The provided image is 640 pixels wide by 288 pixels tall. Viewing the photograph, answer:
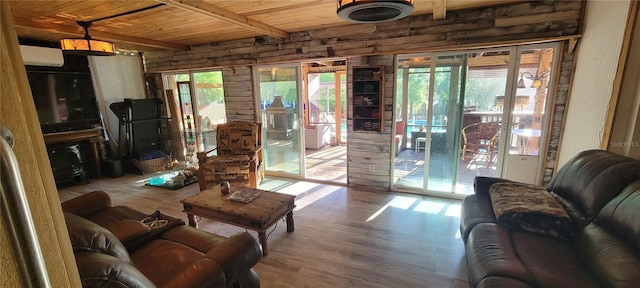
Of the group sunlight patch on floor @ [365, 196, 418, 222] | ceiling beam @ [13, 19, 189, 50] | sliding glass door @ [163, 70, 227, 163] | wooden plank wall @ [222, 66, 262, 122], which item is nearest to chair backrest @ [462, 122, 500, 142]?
sunlight patch on floor @ [365, 196, 418, 222]

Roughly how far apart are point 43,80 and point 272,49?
3588 mm

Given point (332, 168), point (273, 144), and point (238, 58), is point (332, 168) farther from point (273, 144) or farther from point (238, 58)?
point (238, 58)

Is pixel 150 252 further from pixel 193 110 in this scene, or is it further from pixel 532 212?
pixel 193 110

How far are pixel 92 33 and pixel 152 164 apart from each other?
7.65 feet

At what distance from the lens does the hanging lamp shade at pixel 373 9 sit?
1.39 m

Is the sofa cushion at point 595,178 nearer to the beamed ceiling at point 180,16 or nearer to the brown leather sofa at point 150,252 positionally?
the beamed ceiling at point 180,16

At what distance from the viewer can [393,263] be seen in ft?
7.78

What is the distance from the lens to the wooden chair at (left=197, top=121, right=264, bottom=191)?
383 cm

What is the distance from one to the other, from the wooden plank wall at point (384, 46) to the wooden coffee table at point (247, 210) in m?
1.73

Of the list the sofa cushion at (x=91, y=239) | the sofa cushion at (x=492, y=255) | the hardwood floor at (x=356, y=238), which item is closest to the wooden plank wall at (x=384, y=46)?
the hardwood floor at (x=356, y=238)

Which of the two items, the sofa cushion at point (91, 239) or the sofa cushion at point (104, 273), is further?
the sofa cushion at point (91, 239)

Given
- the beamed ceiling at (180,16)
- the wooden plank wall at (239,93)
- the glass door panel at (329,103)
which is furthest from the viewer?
the glass door panel at (329,103)

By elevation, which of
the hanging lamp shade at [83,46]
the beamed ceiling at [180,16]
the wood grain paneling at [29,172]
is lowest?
the wood grain paneling at [29,172]

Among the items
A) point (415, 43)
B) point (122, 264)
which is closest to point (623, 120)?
point (415, 43)
